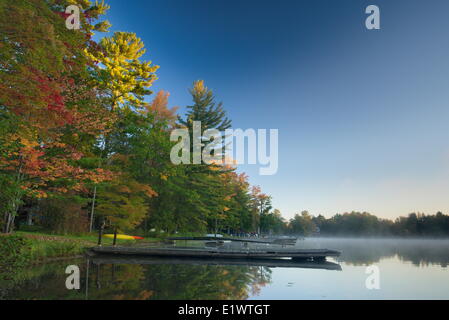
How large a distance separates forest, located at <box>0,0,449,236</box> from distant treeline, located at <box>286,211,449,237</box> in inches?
3123

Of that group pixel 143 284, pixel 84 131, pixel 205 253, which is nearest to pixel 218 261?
pixel 205 253

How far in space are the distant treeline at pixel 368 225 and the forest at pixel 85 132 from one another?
79.3m

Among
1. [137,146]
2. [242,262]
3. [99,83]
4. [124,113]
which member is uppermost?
[99,83]

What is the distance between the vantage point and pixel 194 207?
125ft

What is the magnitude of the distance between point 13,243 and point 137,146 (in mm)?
14158

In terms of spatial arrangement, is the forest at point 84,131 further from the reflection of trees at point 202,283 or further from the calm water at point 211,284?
the reflection of trees at point 202,283

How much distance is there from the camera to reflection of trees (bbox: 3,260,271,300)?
8.62 metres

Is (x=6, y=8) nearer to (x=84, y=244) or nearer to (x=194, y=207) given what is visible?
(x=84, y=244)

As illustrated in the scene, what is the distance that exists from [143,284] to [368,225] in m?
140

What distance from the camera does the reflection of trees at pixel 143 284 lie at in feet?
28.3

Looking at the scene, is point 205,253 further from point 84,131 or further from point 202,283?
point 84,131

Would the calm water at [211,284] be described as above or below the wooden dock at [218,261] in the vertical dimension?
above

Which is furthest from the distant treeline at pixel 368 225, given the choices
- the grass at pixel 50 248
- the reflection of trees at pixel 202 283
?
the grass at pixel 50 248
